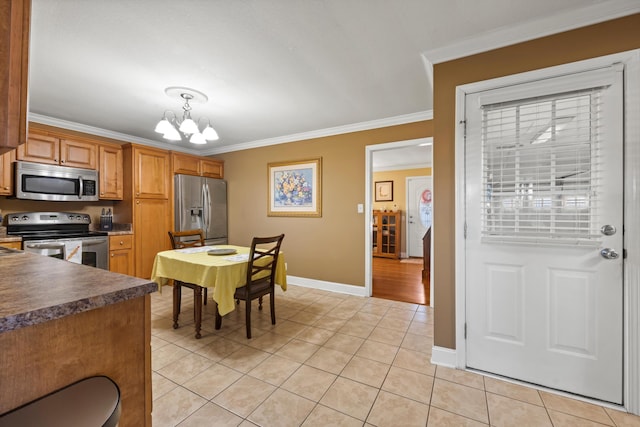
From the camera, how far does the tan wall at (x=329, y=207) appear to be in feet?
12.0

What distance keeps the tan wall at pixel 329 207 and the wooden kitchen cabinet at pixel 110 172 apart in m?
1.76

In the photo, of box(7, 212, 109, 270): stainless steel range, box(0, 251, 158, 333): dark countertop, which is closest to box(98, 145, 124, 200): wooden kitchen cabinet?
box(7, 212, 109, 270): stainless steel range

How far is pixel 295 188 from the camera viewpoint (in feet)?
13.7

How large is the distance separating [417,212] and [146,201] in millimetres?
5694

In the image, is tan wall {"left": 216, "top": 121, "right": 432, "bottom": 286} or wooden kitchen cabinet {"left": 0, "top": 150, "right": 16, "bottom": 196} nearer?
wooden kitchen cabinet {"left": 0, "top": 150, "right": 16, "bottom": 196}

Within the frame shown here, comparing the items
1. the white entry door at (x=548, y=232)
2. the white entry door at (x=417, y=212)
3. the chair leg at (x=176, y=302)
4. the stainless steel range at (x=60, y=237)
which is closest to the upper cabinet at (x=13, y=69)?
the chair leg at (x=176, y=302)

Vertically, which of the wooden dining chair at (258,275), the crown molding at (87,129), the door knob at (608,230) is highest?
the crown molding at (87,129)

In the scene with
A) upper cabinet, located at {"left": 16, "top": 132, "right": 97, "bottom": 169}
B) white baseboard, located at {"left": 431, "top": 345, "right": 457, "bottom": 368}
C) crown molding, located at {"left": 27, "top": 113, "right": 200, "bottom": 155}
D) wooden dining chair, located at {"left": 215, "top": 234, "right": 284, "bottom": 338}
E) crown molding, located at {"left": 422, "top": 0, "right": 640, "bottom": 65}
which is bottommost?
white baseboard, located at {"left": 431, "top": 345, "right": 457, "bottom": 368}

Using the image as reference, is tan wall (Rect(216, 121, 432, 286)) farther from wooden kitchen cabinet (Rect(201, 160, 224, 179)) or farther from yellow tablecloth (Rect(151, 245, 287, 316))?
yellow tablecloth (Rect(151, 245, 287, 316))

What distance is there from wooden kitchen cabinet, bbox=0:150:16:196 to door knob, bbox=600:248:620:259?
5266mm


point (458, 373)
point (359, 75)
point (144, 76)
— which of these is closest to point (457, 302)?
point (458, 373)

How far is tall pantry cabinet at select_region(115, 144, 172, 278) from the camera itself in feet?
12.3

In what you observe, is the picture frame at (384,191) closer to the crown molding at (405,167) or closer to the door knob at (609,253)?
the crown molding at (405,167)

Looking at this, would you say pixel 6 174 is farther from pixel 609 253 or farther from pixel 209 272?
pixel 609 253
